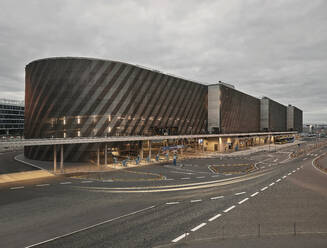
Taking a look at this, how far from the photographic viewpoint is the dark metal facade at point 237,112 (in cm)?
8389

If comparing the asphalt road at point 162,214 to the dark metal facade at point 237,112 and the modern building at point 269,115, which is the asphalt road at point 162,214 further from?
the modern building at point 269,115

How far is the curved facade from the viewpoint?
45.8 m

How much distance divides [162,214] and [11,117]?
5333 inches

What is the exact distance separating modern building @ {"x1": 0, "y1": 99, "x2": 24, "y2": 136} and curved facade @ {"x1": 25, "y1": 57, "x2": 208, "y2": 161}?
7998 centimetres

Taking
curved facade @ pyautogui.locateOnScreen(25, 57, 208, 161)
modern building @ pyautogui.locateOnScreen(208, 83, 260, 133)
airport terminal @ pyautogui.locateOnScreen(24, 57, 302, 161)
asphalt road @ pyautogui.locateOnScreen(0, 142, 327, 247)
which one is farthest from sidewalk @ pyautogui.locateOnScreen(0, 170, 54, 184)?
modern building @ pyautogui.locateOnScreen(208, 83, 260, 133)

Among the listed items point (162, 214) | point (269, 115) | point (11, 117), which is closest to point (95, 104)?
point (162, 214)

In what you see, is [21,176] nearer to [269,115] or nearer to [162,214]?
Result: [162,214]

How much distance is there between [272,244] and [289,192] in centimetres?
1285

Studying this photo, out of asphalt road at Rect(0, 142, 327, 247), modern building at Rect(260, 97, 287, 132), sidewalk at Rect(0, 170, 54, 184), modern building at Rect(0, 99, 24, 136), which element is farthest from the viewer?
modern building at Rect(260, 97, 287, 132)

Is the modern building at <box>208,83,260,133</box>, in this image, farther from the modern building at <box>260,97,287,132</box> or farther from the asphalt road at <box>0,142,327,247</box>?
the asphalt road at <box>0,142,327,247</box>

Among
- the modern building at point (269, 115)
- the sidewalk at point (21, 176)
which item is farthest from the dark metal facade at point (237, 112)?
the sidewalk at point (21, 176)

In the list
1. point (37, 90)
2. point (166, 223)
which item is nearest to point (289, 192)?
point (166, 223)

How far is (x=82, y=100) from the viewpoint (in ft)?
150

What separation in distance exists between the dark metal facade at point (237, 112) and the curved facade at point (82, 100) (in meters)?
40.2
